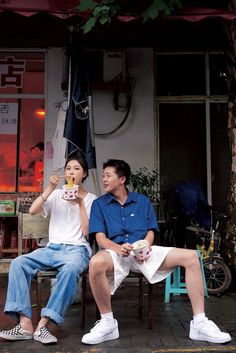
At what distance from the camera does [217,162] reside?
754cm

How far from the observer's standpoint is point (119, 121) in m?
7.37

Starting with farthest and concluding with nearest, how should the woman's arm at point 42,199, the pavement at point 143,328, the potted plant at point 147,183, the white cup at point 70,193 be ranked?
the potted plant at point 147,183 → the woman's arm at point 42,199 → the white cup at point 70,193 → the pavement at point 143,328

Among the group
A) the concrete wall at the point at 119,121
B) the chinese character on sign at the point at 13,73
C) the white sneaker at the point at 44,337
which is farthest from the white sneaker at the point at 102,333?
the chinese character on sign at the point at 13,73

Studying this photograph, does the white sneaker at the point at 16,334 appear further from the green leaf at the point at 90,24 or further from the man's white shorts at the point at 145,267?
the green leaf at the point at 90,24

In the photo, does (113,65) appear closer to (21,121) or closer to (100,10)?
(21,121)

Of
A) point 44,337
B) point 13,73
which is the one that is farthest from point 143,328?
point 13,73

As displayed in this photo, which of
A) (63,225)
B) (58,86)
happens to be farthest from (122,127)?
(63,225)

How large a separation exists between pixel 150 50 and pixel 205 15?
2.67 m

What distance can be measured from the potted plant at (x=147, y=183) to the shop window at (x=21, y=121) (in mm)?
1644

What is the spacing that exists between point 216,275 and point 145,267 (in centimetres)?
189

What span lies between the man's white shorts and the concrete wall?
3.39m

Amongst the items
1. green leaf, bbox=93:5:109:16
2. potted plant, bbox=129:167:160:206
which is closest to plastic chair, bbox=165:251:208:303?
potted plant, bbox=129:167:160:206

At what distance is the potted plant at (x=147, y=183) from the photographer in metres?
6.77

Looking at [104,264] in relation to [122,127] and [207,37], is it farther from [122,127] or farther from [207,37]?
[207,37]
